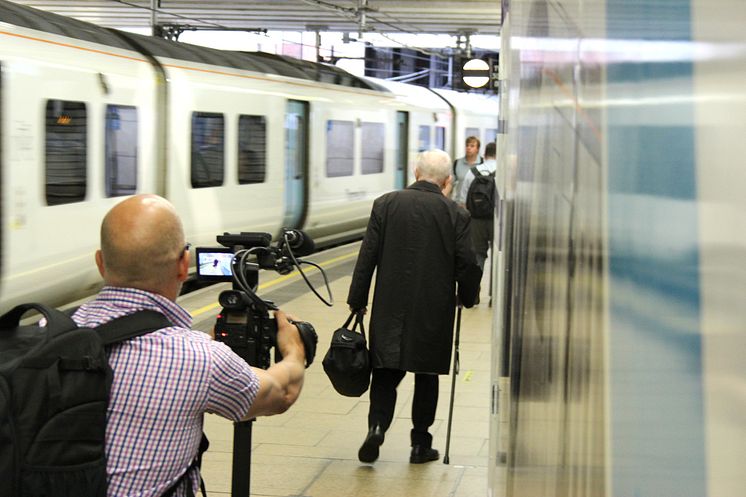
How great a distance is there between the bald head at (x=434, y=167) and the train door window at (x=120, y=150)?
4.75 meters

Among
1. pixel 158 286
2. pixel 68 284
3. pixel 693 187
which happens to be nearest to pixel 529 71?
pixel 158 286

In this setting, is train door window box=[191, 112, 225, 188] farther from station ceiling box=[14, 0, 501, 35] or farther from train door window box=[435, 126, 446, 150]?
train door window box=[435, 126, 446, 150]

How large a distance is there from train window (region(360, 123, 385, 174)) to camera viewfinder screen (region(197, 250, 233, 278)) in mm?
15350

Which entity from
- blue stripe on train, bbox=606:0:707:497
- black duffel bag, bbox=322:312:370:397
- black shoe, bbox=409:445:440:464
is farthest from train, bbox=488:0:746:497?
black shoe, bbox=409:445:440:464

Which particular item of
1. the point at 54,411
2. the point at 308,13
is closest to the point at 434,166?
the point at 54,411

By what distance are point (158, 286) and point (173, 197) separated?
9574 millimetres

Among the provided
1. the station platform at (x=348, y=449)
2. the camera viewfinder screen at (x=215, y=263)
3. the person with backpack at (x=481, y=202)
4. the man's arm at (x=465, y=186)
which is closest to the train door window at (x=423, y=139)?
the man's arm at (x=465, y=186)

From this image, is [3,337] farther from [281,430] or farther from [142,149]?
[142,149]

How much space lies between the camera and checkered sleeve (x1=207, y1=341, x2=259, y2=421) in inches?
91.3

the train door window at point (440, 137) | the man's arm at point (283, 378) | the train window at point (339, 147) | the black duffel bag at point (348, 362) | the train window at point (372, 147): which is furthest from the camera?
the train door window at point (440, 137)

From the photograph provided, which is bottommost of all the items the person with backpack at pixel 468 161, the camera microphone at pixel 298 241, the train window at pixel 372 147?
the camera microphone at pixel 298 241

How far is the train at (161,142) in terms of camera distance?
8602 mm

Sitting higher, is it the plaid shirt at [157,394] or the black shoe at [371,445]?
the plaid shirt at [157,394]

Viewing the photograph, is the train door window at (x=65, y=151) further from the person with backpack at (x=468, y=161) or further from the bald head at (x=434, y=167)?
the person with backpack at (x=468, y=161)
